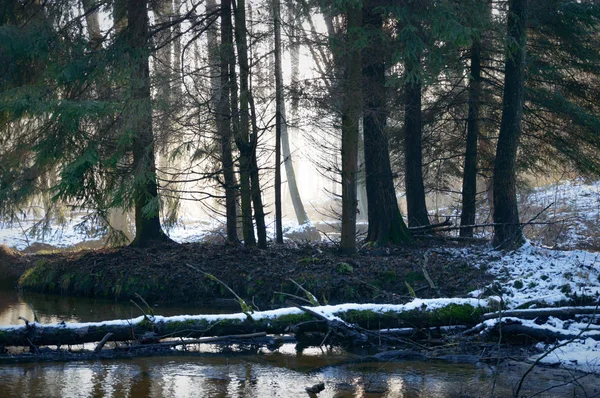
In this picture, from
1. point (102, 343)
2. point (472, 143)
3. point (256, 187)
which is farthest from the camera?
point (472, 143)

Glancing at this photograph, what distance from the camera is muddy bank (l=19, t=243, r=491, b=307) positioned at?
36.6ft

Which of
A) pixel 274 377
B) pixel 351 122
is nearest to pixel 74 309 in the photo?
pixel 274 377

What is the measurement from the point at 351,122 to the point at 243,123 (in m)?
2.37

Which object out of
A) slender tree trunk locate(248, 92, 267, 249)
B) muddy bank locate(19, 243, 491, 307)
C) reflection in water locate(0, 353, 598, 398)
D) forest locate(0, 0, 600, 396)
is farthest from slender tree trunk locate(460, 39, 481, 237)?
reflection in water locate(0, 353, 598, 398)

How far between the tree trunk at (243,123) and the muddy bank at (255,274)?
1.06 metres

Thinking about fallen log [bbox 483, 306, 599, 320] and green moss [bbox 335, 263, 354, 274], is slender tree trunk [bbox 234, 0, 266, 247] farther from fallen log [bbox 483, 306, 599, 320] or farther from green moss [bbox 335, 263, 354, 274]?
fallen log [bbox 483, 306, 599, 320]

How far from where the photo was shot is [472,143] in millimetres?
15547

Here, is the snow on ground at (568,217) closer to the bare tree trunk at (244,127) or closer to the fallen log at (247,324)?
the fallen log at (247,324)

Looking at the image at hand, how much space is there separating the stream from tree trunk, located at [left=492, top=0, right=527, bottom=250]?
5.35 meters

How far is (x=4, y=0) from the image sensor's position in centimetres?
1475

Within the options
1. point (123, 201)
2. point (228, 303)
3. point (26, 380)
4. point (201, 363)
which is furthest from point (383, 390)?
point (123, 201)

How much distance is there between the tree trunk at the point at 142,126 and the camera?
1262cm

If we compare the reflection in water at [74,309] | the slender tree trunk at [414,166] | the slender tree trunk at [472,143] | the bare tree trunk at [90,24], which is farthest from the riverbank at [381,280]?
the bare tree trunk at [90,24]

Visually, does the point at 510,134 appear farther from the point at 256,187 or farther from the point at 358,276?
the point at 256,187
